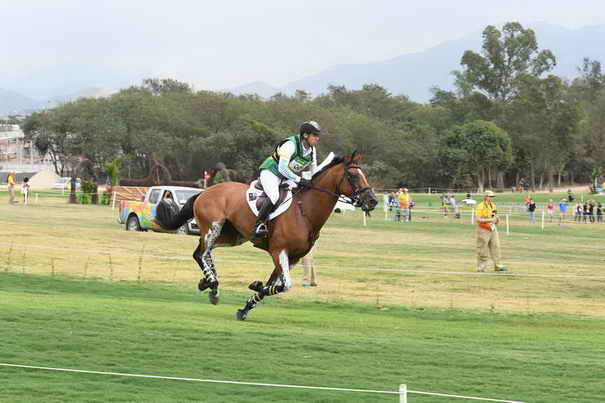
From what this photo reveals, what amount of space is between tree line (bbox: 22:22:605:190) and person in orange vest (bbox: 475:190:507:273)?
7067cm

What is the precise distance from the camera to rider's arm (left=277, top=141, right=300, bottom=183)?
1484 centimetres

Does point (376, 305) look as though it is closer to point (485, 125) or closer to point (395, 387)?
point (395, 387)

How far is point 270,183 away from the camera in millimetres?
14977

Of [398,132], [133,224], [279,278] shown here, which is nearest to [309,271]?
[279,278]

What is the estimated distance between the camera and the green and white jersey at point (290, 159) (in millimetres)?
14852

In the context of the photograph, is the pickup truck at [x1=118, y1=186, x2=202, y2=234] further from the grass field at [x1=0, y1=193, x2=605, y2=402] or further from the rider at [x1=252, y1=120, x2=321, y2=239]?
the rider at [x1=252, y1=120, x2=321, y2=239]

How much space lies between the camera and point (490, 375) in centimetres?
1137

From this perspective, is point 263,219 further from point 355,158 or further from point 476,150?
point 476,150

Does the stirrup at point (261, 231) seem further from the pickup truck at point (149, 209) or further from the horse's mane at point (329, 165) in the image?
the pickup truck at point (149, 209)

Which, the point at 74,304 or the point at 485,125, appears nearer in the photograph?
the point at 74,304

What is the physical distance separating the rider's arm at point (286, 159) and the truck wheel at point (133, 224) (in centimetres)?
2634

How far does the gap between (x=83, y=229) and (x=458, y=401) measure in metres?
30.7

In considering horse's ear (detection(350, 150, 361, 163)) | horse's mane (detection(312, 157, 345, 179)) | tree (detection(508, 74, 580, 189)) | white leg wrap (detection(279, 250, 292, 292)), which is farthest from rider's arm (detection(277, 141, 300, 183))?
tree (detection(508, 74, 580, 189))

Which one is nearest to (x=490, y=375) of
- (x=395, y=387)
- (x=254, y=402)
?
(x=395, y=387)
